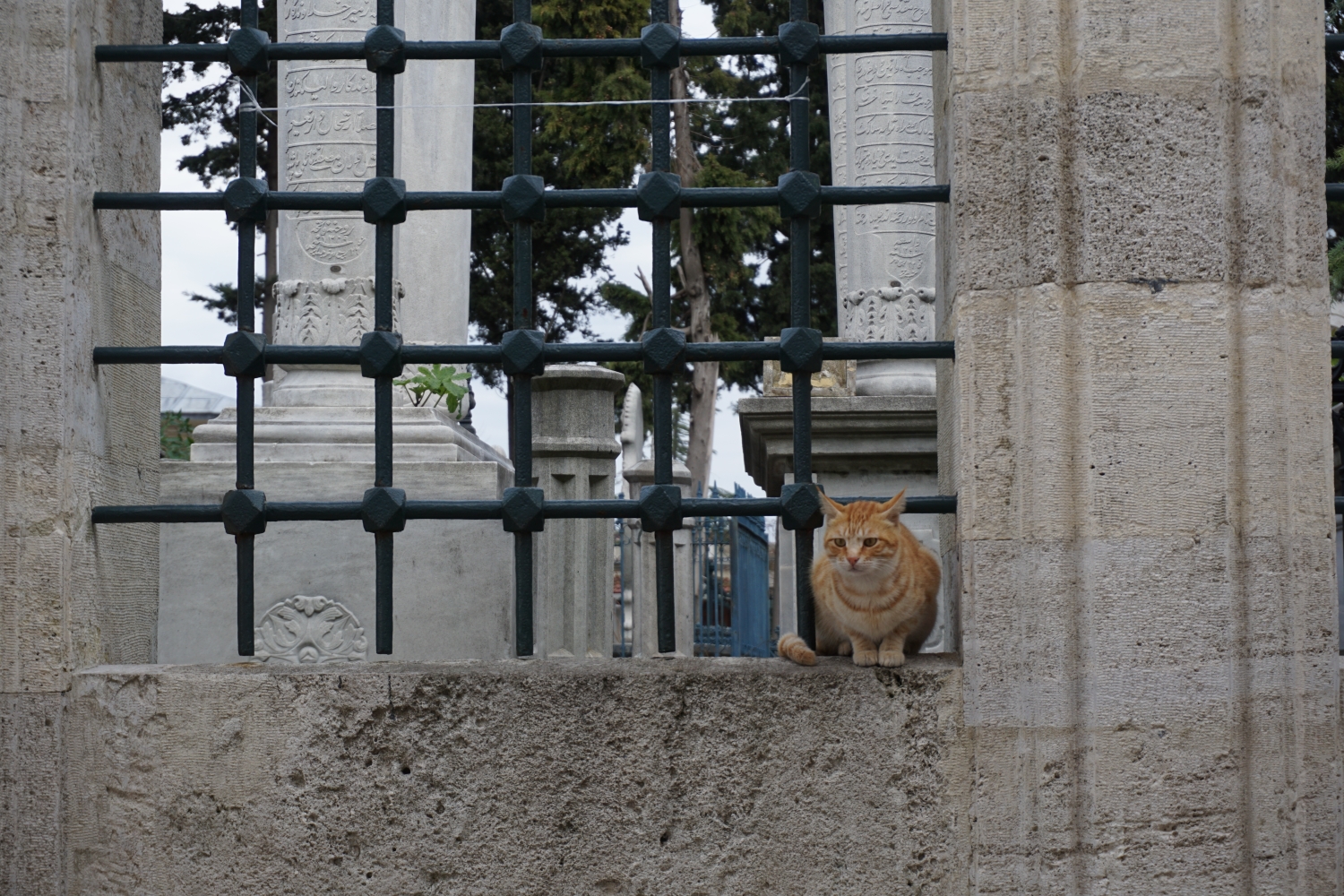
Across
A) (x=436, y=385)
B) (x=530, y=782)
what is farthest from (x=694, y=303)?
(x=530, y=782)

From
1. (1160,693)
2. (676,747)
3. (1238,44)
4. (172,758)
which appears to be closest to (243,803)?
(172,758)

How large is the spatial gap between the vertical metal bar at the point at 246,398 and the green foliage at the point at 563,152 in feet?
50.4

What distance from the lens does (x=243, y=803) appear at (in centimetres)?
262

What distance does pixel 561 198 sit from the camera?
112 inches

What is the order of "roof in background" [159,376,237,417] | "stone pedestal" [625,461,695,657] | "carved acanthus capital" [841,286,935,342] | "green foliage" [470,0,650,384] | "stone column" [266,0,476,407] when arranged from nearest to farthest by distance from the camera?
"stone column" [266,0,476,407], "carved acanthus capital" [841,286,935,342], "stone pedestal" [625,461,695,657], "green foliage" [470,0,650,384], "roof in background" [159,376,237,417]

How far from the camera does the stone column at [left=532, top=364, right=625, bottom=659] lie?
681cm

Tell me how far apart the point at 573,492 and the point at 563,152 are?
57.5ft

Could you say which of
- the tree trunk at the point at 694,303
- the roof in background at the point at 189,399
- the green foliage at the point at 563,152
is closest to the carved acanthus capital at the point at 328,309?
the green foliage at the point at 563,152

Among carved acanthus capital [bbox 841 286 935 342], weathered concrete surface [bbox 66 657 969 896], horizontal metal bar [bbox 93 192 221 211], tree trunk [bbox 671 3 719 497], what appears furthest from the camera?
tree trunk [bbox 671 3 719 497]

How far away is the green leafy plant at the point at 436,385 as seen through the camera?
6301 mm

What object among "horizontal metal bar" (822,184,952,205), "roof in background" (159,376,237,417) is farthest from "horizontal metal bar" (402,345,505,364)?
"roof in background" (159,376,237,417)

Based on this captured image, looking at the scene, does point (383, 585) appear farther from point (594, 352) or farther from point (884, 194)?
point (884, 194)

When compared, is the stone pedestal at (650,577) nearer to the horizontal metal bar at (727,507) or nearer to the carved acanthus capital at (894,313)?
the carved acanthus capital at (894,313)

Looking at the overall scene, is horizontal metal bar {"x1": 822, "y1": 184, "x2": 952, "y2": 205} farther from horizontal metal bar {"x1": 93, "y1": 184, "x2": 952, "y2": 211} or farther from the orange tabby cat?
the orange tabby cat
